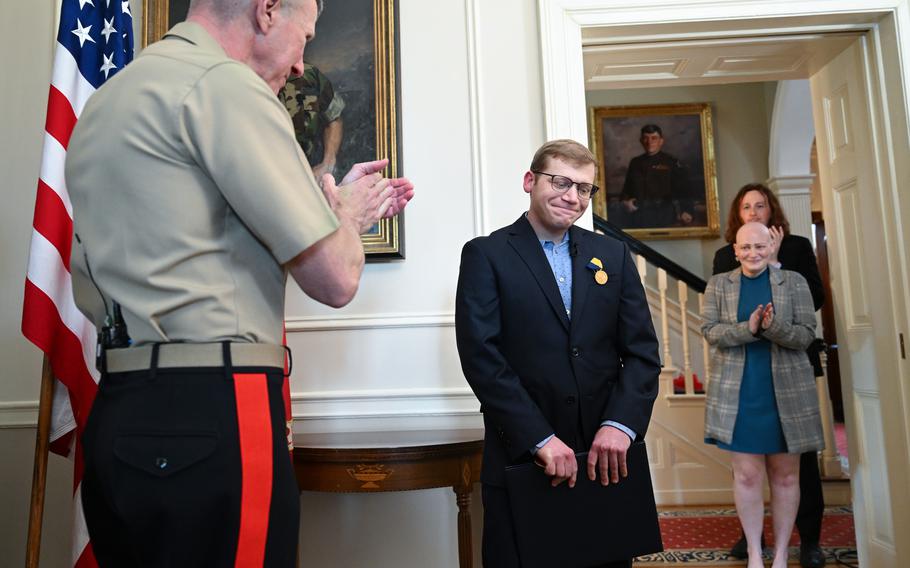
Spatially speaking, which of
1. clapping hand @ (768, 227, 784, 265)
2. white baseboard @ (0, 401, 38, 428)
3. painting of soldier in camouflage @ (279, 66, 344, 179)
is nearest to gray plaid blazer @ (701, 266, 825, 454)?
clapping hand @ (768, 227, 784, 265)

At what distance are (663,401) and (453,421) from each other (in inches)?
116

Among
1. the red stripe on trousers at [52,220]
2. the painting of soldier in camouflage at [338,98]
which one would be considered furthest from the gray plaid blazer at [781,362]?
the red stripe on trousers at [52,220]

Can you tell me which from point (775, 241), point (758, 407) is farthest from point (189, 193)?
point (775, 241)

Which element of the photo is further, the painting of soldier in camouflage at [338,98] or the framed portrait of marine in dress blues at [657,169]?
the framed portrait of marine in dress blues at [657,169]

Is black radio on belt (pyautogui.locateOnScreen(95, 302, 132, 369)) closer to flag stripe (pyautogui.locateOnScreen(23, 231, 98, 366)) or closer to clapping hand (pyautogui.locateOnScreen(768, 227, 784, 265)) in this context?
flag stripe (pyautogui.locateOnScreen(23, 231, 98, 366))

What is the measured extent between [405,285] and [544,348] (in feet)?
3.70

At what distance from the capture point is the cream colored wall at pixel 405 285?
3041 millimetres

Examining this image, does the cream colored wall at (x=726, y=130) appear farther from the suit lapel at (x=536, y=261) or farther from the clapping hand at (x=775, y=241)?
the suit lapel at (x=536, y=261)

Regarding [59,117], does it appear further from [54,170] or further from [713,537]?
[713,537]

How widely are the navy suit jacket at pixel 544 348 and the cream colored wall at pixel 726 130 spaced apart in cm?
618

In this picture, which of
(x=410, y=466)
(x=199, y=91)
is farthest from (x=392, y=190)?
(x=410, y=466)

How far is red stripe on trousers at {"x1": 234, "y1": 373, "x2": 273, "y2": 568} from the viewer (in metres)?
1.12

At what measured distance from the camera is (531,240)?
2.26 meters

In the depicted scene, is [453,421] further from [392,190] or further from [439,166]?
[392,190]
